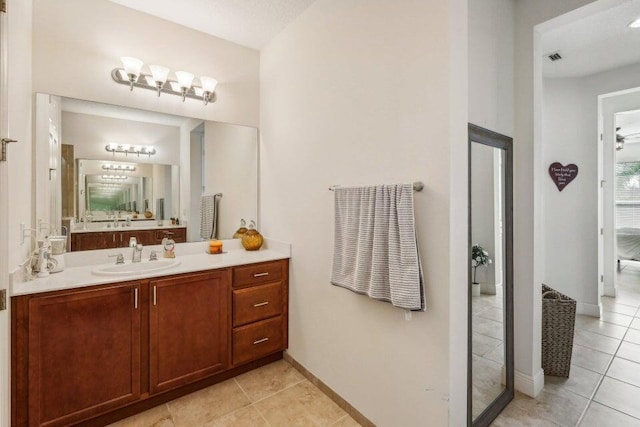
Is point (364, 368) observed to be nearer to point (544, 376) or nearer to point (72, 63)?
point (544, 376)

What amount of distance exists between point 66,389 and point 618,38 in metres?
4.92

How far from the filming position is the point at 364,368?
5.73 ft

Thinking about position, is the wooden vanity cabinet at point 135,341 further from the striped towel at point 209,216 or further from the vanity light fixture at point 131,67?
the vanity light fixture at point 131,67

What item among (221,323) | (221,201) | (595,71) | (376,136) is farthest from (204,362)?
(595,71)

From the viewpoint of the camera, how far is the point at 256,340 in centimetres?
229

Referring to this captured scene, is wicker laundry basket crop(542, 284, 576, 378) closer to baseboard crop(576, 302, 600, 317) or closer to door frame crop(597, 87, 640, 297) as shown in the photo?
baseboard crop(576, 302, 600, 317)

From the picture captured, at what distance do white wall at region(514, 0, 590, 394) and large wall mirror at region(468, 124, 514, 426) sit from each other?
0.09 meters

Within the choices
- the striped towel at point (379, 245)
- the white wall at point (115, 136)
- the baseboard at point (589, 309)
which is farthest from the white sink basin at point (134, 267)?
the baseboard at point (589, 309)

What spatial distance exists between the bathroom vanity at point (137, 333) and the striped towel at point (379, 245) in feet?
2.78

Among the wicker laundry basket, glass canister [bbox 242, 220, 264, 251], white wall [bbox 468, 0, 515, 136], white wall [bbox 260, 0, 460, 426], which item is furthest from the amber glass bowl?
the wicker laundry basket

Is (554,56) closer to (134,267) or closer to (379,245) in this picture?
(379,245)

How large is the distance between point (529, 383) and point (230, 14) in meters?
3.54

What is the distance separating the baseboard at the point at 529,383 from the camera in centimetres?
196

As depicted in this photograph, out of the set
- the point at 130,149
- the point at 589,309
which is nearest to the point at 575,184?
the point at 589,309
